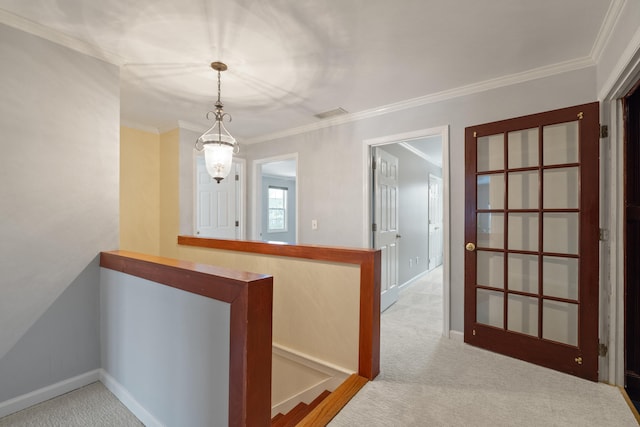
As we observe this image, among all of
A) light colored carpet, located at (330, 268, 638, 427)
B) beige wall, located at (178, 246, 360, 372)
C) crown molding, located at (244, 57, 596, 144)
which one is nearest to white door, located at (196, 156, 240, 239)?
crown molding, located at (244, 57, 596, 144)

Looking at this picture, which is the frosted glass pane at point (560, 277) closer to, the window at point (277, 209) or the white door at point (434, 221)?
the white door at point (434, 221)

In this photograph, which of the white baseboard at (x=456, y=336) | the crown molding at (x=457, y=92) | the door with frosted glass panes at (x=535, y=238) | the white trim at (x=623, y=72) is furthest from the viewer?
the white baseboard at (x=456, y=336)

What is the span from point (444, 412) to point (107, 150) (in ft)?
9.32

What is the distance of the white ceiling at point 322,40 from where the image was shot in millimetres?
1675

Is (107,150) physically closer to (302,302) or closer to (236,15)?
(236,15)

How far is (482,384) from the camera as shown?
1.96 m

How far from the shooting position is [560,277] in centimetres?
220

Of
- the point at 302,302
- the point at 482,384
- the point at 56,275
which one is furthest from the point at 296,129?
the point at 482,384

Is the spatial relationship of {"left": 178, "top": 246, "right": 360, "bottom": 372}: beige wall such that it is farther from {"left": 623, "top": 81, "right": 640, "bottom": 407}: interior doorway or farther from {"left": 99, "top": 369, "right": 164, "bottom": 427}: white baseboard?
{"left": 623, "top": 81, "right": 640, "bottom": 407}: interior doorway

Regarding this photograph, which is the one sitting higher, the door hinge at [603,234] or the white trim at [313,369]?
the door hinge at [603,234]

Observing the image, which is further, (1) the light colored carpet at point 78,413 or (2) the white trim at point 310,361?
(2) the white trim at point 310,361

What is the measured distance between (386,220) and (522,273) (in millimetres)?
1599

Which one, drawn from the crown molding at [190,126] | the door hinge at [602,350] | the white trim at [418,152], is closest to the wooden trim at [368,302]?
the door hinge at [602,350]

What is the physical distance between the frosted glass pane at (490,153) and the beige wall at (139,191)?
3.96 metres
